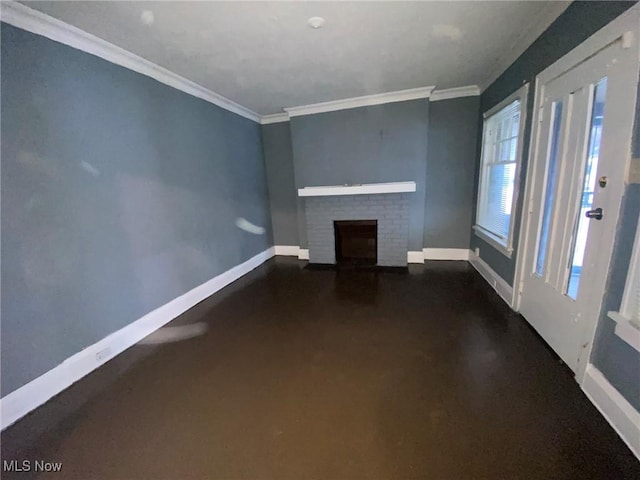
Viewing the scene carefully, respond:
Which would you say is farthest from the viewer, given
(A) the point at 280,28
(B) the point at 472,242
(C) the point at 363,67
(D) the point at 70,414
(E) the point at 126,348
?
(B) the point at 472,242

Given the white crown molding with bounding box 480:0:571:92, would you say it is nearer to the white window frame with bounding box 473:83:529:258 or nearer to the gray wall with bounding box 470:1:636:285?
the gray wall with bounding box 470:1:636:285

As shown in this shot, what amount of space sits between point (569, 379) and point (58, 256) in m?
3.46

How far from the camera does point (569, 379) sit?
5.78 ft

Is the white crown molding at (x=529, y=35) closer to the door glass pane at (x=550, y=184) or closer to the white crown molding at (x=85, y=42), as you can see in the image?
the door glass pane at (x=550, y=184)

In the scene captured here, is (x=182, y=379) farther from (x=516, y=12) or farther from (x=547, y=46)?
(x=547, y=46)

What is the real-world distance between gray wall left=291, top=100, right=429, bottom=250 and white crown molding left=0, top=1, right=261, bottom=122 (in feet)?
5.39

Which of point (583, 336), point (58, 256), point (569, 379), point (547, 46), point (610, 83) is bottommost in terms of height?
point (569, 379)

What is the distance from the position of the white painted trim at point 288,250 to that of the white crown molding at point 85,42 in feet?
8.67

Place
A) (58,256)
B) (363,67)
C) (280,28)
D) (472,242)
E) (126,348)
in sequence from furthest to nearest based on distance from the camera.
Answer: (472,242), (363,67), (126,348), (280,28), (58,256)

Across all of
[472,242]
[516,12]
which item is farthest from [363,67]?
[472,242]

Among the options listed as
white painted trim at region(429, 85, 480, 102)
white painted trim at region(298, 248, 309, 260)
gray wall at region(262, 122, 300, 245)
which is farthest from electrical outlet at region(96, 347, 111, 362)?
white painted trim at region(429, 85, 480, 102)

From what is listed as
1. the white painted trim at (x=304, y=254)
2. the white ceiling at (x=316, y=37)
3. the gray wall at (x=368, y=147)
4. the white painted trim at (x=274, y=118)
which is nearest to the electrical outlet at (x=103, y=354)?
the white ceiling at (x=316, y=37)

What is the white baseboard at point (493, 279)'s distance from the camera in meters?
2.76

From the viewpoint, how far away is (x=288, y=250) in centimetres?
496
